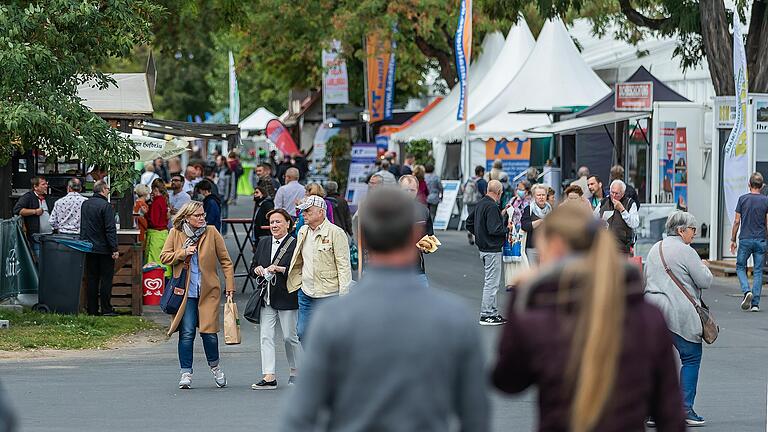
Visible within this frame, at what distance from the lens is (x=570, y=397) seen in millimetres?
3965

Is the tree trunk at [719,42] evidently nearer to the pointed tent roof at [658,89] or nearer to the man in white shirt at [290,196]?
the pointed tent roof at [658,89]

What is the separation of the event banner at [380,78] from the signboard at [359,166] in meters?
2.86

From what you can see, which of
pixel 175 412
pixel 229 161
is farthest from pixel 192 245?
Result: pixel 229 161

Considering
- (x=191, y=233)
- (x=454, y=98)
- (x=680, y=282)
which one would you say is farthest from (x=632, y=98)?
(x=680, y=282)

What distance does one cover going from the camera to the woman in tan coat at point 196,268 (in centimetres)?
1070

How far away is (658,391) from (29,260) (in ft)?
43.5

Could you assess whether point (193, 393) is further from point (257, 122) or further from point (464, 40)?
point (257, 122)

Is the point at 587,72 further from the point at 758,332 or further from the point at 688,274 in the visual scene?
the point at 688,274

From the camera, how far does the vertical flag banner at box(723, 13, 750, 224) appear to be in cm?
2036

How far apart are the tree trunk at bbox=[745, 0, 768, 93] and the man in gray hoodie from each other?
19105 millimetres

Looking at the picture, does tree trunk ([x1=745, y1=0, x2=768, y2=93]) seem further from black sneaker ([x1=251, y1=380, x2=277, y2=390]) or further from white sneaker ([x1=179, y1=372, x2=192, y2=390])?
white sneaker ([x1=179, y1=372, x2=192, y2=390])

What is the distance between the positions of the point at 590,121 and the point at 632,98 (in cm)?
242

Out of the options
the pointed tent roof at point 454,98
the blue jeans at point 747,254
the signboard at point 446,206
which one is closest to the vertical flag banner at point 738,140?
the blue jeans at point 747,254

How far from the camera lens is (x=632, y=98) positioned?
81.1 ft
